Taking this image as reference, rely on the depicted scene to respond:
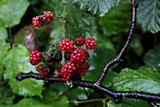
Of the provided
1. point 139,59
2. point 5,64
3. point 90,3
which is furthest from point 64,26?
point 139,59

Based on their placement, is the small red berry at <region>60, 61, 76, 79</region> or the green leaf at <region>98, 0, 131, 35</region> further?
the green leaf at <region>98, 0, 131, 35</region>

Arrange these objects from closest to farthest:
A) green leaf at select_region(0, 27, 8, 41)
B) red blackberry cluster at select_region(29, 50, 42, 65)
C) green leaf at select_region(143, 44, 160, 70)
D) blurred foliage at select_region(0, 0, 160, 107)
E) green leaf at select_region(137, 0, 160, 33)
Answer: red blackberry cluster at select_region(29, 50, 42, 65), blurred foliage at select_region(0, 0, 160, 107), green leaf at select_region(137, 0, 160, 33), green leaf at select_region(143, 44, 160, 70), green leaf at select_region(0, 27, 8, 41)

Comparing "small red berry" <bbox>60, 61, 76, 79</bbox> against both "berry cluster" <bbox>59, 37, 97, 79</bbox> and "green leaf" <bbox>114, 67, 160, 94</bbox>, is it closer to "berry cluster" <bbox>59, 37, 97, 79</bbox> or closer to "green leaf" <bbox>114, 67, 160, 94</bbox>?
"berry cluster" <bbox>59, 37, 97, 79</bbox>

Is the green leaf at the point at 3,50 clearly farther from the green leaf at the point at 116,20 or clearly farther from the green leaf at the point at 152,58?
the green leaf at the point at 152,58

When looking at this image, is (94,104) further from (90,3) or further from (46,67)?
(90,3)

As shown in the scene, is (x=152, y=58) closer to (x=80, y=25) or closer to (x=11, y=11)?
(x=80, y=25)

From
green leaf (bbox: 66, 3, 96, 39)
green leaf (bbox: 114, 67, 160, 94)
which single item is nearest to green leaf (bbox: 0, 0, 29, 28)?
green leaf (bbox: 66, 3, 96, 39)
